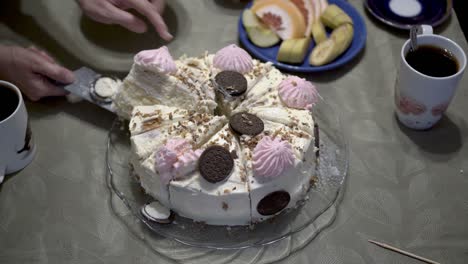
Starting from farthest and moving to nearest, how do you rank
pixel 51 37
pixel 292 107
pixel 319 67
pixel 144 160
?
pixel 51 37, pixel 319 67, pixel 292 107, pixel 144 160

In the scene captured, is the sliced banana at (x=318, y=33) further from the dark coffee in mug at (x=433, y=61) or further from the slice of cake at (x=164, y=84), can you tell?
the slice of cake at (x=164, y=84)

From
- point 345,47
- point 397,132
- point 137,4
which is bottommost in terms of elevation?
point 397,132

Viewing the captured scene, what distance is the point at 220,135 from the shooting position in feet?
5.45

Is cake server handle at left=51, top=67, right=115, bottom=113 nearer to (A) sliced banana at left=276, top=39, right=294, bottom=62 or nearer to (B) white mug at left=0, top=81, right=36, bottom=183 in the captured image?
(B) white mug at left=0, top=81, right=36, bottom=183

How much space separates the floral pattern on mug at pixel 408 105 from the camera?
75.6 inches

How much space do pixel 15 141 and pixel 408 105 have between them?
145 cm

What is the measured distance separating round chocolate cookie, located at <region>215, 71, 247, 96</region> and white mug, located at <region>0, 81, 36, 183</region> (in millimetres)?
679

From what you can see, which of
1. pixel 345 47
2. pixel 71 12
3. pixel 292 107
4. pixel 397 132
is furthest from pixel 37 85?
pixel 397 132

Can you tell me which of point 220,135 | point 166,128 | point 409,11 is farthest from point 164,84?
point 409,11

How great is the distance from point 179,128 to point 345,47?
95 cm

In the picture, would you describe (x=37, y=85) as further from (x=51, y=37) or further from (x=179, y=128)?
(x=179, y=128)

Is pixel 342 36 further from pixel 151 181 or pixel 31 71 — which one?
pixel 31 71

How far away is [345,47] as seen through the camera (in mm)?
2238

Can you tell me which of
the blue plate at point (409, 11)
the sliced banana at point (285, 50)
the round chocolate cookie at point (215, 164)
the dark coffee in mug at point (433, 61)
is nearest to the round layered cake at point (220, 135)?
the round chocolate cookie at point (215, 164)
